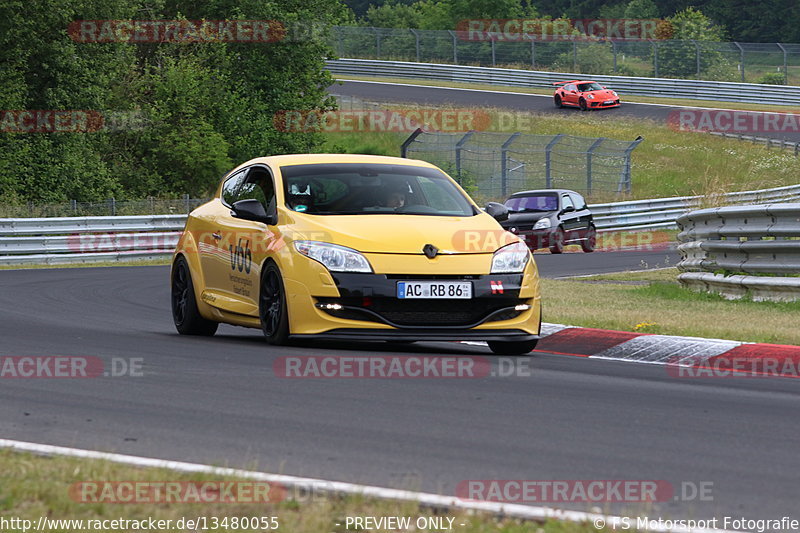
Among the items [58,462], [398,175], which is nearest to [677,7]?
[398,175]

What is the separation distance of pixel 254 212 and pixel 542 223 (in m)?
19.3

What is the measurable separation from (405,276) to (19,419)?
11.9ft

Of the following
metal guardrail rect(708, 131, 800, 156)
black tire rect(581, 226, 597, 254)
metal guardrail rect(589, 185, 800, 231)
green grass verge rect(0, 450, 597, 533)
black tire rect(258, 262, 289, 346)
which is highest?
green grass verge rect(0, 450, 597, 533)

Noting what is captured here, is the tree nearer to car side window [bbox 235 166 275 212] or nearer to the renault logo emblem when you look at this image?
car side window [bbox 235 166 275 212]

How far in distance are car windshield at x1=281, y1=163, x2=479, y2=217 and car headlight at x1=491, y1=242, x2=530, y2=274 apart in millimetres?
777

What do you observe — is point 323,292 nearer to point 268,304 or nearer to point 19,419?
point 268,304

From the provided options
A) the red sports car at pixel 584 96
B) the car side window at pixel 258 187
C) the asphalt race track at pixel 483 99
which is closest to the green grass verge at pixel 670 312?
the car side window at pixel 258 187

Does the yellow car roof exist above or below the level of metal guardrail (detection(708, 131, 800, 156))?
above

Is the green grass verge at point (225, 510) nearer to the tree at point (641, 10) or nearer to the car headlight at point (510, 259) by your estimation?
the car headlight at point (510, 259)

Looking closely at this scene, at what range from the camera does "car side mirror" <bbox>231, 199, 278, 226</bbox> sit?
10500 mm

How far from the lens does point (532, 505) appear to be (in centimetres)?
480

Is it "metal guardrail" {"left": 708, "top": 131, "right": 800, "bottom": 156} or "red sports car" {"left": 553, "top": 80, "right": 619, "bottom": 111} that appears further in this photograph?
"red sports car" {"left": 553, "top": 80, "right": 619, "bottom": 111}

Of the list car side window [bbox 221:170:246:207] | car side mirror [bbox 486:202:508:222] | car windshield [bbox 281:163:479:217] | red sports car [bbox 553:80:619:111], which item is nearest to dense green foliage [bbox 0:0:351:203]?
red sports car [bbox 553:80:619:111]

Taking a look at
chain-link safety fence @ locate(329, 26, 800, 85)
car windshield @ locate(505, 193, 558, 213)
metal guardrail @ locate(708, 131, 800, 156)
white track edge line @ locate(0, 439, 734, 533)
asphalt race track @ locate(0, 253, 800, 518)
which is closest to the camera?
Result: white track edge line @ locate(0, 439, 734, 533)
